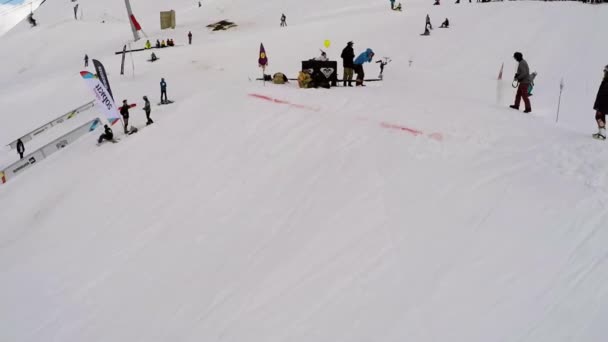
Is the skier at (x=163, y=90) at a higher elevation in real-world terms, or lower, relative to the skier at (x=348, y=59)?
lower

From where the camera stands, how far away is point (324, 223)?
23.7ft

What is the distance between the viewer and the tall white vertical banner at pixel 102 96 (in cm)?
Result: 1430

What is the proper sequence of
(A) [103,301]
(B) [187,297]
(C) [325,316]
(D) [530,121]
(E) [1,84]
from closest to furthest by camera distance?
1. (C) [325,316]
2. (B) [187,297]
3. (A) [103,301]
4. (D) [530,121]
5. (E) [1,84]

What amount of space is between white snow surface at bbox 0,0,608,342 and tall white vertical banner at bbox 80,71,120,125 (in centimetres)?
130

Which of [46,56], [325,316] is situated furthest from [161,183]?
[46,56]

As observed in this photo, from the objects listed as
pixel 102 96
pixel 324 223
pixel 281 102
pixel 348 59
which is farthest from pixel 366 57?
pixel 102 96

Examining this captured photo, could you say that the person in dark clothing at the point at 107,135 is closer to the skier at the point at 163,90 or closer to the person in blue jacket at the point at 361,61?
the skier at the point at 163,90

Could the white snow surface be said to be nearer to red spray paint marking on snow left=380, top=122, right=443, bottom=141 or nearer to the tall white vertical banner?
red spray paint marking on snow left=380, top=122, right=443, bottom=141

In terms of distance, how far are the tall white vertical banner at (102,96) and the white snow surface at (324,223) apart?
1304mm

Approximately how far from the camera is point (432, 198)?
23.1 feet

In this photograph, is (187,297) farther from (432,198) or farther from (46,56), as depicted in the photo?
(46,56)

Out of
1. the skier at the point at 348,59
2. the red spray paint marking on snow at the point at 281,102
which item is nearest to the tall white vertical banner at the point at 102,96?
the red spray paint marking on snow at the point at 281,102

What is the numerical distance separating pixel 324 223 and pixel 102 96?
10701mm

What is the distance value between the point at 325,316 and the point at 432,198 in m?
2.73
